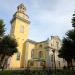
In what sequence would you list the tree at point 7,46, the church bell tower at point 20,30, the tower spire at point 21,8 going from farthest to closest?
the tower spire at point 21,8, the church bell tower at point 20,30, the tree at point 7,46

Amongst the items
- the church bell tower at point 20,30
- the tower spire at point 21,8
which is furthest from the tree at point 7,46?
the tower spire at point 21,8

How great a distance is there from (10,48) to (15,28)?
13359 mm

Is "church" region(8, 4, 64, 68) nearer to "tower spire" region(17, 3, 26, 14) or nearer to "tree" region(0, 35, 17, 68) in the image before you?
"tower spire" region(17, 3, 26, 14)

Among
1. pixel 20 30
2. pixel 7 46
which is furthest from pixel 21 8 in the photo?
pixel 7 46

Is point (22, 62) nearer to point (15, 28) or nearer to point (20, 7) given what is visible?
point (15, 28)

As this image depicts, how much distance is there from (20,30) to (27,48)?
6677 mm

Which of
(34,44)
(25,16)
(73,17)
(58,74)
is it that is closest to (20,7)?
(25,16)

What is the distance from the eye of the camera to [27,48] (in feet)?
173

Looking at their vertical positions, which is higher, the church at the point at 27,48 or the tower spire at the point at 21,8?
the tower spire at the point at 21,8

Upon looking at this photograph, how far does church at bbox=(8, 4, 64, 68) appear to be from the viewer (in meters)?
51.0

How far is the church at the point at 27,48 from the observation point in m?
51.0

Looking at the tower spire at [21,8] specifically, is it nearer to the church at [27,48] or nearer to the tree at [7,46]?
the church at [27,48]

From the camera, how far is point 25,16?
186ft

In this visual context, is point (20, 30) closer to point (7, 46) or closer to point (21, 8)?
point (21, 8)
